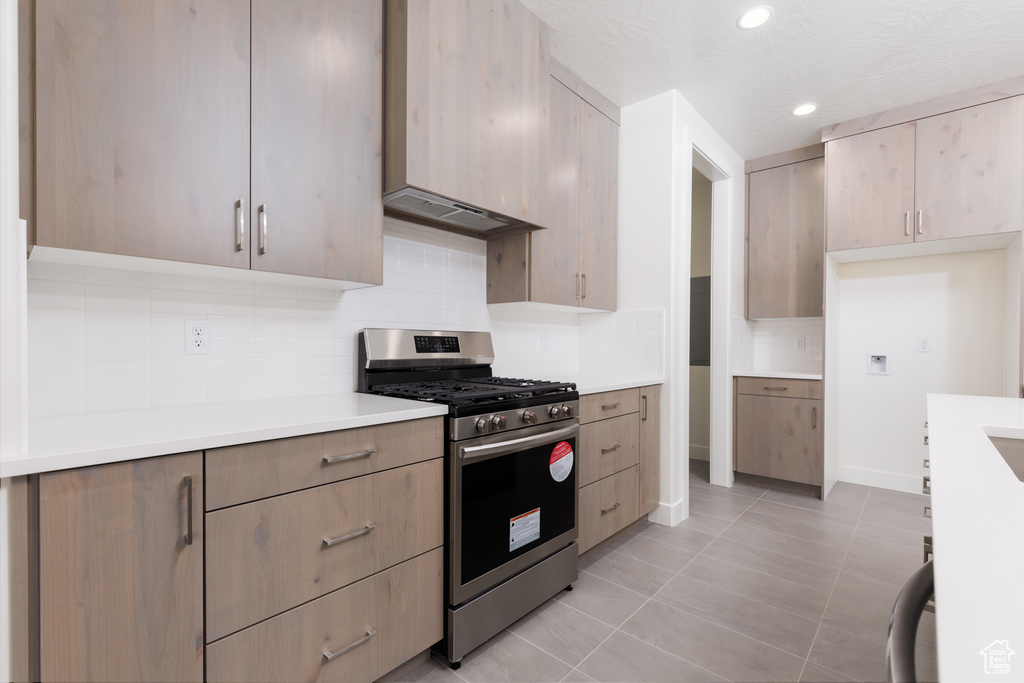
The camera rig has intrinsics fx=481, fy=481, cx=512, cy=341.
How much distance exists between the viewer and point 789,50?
251 centimetres

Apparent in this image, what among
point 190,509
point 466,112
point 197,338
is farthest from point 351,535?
point 466,112

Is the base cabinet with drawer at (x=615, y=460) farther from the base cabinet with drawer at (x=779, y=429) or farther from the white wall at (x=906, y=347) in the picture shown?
the white wall at (x=906, y=347)

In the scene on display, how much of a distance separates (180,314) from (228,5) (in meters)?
0.96

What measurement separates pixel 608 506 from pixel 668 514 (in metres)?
0.67

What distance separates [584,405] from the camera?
92.6 inches

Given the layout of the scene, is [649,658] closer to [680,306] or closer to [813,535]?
[813,535]

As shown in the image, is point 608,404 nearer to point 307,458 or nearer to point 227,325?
point 307,458

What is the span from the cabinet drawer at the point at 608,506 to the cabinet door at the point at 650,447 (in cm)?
9

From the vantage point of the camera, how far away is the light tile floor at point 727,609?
1.66 metres

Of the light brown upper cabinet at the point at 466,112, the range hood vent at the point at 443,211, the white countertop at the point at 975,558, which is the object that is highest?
the light brown upper cabinet at the point at 466,112

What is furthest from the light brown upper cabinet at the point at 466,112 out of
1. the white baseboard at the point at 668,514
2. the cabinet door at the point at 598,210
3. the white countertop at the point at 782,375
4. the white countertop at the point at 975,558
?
the white countertop at the point at 782,375

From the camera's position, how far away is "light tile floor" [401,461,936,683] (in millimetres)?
1662

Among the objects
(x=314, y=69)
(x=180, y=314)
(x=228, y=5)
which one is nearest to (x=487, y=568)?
(x=180, y=314)

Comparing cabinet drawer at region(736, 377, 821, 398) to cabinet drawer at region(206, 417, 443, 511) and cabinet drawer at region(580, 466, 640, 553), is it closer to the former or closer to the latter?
cabinet drawer at region(580, 466, 640, 553)
